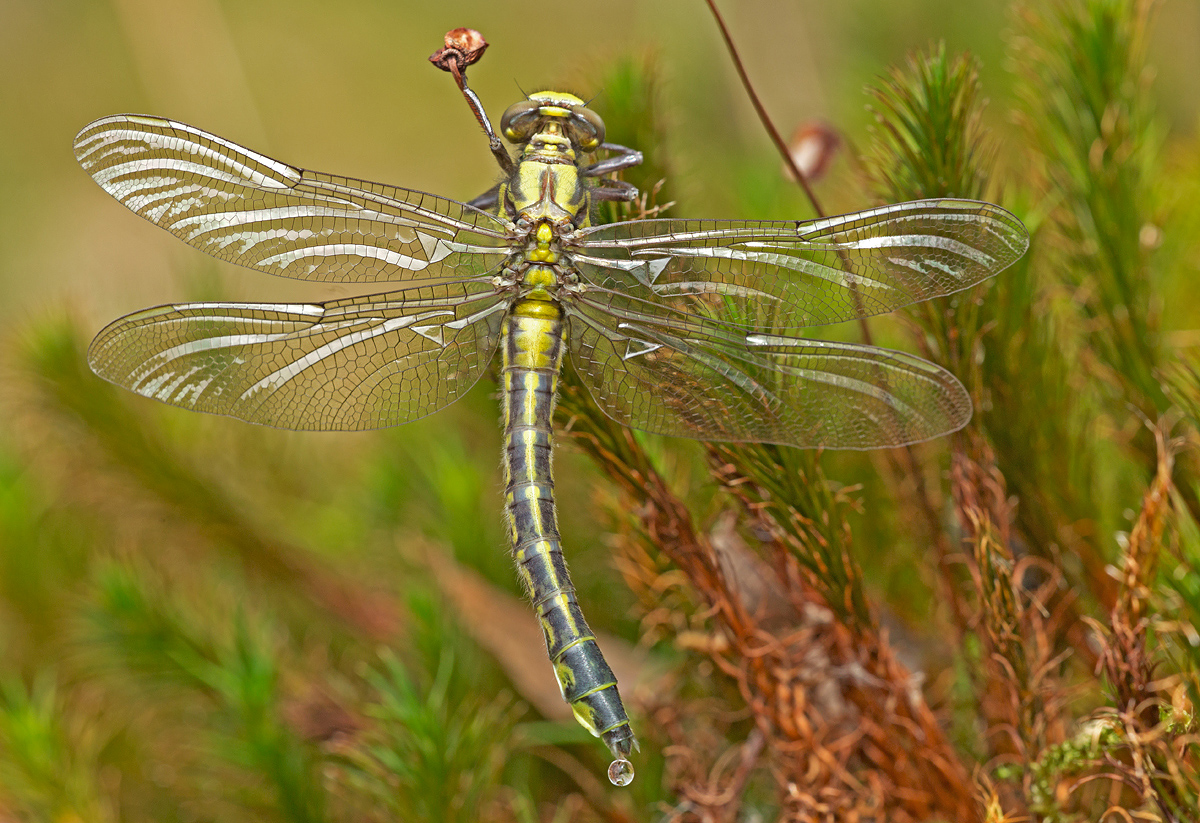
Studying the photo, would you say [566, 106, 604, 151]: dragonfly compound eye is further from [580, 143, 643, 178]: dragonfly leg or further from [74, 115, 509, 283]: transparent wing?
[74, 115, 509, 283]: transparent wing

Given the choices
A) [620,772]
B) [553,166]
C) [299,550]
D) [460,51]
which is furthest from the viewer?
[299,550]

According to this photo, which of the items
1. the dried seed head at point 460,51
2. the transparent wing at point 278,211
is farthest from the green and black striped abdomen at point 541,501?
the dried seed head at point 460,51

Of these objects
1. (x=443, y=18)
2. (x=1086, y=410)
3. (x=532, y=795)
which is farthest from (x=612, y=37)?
(x=532, y=795)

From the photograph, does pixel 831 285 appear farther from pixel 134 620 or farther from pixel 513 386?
pixel 134 620

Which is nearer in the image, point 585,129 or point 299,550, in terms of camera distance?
point 585,129

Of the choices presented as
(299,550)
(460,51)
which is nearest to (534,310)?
(460,51)

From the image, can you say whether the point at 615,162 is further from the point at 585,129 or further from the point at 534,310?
the point at 534,310

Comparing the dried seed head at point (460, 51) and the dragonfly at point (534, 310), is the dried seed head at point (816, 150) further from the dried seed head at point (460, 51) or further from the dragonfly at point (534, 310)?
the dried seed head at point (460, 51)
